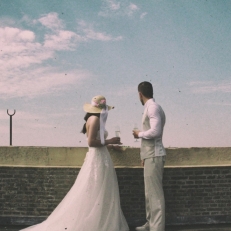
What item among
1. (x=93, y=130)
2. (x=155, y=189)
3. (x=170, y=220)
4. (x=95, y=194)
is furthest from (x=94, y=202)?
(x=170, y=220)

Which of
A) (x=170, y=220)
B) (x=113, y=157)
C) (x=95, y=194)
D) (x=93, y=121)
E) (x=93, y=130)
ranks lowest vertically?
(x=170, y=220)

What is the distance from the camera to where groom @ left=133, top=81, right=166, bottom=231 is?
5.03m

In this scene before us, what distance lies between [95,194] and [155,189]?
0.87 meters

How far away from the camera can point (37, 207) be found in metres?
6.79

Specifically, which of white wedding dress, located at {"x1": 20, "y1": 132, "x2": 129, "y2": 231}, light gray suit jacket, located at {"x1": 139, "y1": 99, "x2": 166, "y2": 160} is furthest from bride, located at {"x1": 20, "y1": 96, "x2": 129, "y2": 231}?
light gray suit jacket, located at {"x1": 139, "y1": 99, "x2": 166, "y2": 160}

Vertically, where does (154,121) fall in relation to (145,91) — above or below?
below

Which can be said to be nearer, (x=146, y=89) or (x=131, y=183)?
(x=146, y=89)

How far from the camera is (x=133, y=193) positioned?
636 cm

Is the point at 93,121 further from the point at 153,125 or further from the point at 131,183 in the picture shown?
the point at 131,183

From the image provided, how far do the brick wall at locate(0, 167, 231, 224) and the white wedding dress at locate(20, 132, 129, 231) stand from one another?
0.84m

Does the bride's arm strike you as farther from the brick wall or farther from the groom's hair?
the brick wall

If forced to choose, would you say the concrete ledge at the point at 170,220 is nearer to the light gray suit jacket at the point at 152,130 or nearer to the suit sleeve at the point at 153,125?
the light gray suit jacket at the point at 152,130

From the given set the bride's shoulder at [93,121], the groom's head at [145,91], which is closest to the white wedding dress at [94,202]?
the bride's shoulder at [93,121]

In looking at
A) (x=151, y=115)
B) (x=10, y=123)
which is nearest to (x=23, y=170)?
(x=151, y=115)
